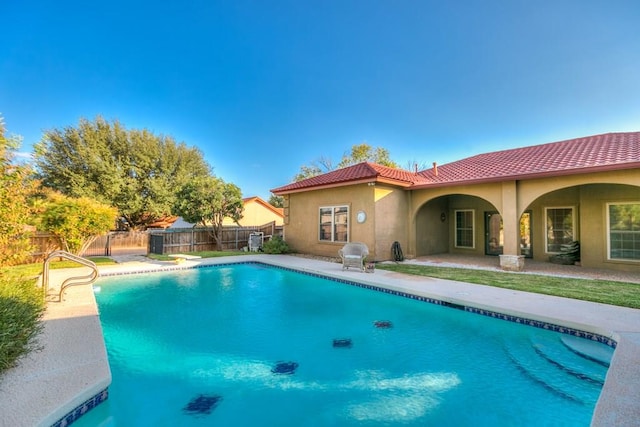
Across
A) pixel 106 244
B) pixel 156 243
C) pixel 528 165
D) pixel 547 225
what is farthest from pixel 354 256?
pixel 106 244

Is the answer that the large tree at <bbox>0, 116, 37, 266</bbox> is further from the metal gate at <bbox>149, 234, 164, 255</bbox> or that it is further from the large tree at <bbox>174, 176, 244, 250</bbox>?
the metal gate at <bbox>149, 234, 164, 255</bbox>

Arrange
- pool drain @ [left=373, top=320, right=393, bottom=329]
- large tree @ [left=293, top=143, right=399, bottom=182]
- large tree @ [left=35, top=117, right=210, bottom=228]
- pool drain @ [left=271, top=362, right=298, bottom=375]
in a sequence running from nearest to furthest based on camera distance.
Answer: pool drain @ [left=271, top=362, right=298, bottom=375] → pool drain @ [left=373, top=320, right=393, bottom=329] → large tree @ [left=35, top=117, right=210, bottom=228] → large tree @ [left=293, top=143, right=399, bottom=182]

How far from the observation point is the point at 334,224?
14.1 meters

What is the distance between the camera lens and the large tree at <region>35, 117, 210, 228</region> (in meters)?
24.2

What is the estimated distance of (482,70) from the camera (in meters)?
13.3

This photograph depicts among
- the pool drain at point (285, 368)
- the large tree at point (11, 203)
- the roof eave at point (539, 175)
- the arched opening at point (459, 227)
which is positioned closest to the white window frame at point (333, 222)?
the arched opening at point (459, 227)

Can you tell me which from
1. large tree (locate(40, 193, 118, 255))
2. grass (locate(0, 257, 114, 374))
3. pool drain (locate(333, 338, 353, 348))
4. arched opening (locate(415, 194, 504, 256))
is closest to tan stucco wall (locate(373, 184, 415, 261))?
arched opening (locate(415, 194, 504, 256))

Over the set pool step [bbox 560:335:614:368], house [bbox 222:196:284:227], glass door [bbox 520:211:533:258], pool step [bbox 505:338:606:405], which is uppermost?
house [bbox 222:196:284:227]

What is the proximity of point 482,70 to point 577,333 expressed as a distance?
39.5ft

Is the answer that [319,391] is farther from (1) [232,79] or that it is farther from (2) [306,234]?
(1) [232,79]

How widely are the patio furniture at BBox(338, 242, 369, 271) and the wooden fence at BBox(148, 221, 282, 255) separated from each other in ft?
31.0

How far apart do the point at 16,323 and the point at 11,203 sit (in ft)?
7.57

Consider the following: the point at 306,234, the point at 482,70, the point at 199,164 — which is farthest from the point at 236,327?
the point at 199,164

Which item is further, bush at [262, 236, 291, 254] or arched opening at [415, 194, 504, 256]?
bush at [262, 236, 291, 254]
